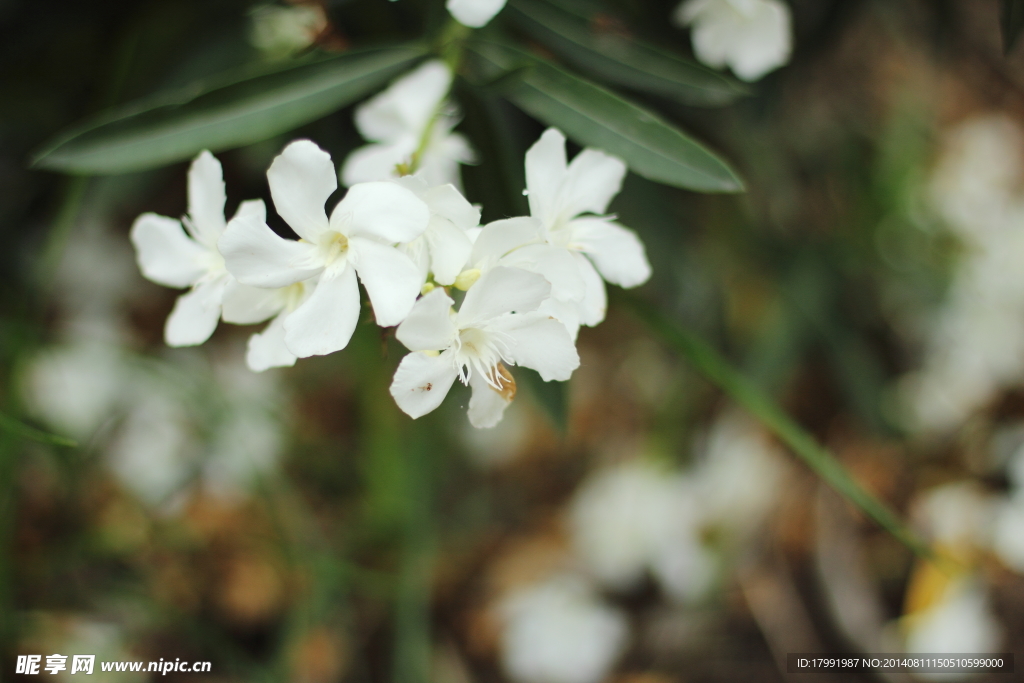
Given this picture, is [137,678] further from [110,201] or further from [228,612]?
[110,201]

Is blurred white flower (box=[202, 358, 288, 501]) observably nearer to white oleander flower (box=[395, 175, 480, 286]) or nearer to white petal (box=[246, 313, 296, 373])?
white petal (box=[246, 313, 296, 373])

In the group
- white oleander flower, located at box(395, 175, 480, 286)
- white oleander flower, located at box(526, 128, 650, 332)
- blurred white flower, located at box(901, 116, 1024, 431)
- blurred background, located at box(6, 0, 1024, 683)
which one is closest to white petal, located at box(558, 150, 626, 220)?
white oleander flower, located at box(526, 128, 650, 332)

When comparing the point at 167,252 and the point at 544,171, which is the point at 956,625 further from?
the point at 167,252

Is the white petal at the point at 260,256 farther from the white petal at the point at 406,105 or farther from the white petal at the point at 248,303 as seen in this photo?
the white petal at the point at 406,105

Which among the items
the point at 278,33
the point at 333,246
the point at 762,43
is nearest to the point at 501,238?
the point at 333,246

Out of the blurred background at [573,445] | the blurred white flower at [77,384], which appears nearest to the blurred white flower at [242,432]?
the blurred background at [573,445]

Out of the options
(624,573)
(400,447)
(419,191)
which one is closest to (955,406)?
(624,573)
